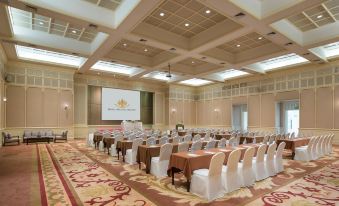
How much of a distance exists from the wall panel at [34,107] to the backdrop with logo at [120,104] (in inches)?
166

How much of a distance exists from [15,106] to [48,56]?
345 cm

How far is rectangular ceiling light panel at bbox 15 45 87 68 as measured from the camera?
1203 cm

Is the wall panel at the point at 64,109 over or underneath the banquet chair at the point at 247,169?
over

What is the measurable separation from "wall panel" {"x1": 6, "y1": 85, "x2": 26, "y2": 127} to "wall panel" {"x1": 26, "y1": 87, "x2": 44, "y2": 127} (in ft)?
0.84

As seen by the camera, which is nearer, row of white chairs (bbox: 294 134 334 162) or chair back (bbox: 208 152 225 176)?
chair back (bbox: 208 152 225 176)

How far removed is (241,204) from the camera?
12.2 feet

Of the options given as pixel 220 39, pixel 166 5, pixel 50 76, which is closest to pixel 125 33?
pixel 166 5

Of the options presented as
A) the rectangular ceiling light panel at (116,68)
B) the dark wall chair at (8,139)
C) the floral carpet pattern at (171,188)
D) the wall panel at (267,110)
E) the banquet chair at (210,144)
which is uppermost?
the rectangular ceiling light panel at (116,68)

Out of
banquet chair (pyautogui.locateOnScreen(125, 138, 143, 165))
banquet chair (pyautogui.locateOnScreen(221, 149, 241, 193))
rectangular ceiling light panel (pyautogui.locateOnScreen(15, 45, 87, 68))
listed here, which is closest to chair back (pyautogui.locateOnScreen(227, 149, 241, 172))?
banquet chair (pyautogui.locateOnScreen(221, 149, 241, 193))

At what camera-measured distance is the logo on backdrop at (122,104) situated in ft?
56.8

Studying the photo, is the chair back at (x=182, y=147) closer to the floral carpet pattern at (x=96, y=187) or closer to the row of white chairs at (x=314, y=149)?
the floral carpet pattern at (x=96, y=187)

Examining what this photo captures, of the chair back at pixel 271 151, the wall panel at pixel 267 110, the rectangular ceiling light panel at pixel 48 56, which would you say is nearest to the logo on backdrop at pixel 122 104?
Answer: the rectangular ceiling light panel at pixel 48 56

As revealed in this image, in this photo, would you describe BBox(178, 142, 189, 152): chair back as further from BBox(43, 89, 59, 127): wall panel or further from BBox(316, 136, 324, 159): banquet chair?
BBox(43, 89, 59, 127): wall panel

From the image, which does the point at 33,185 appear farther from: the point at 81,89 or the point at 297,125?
the point at 297,125
